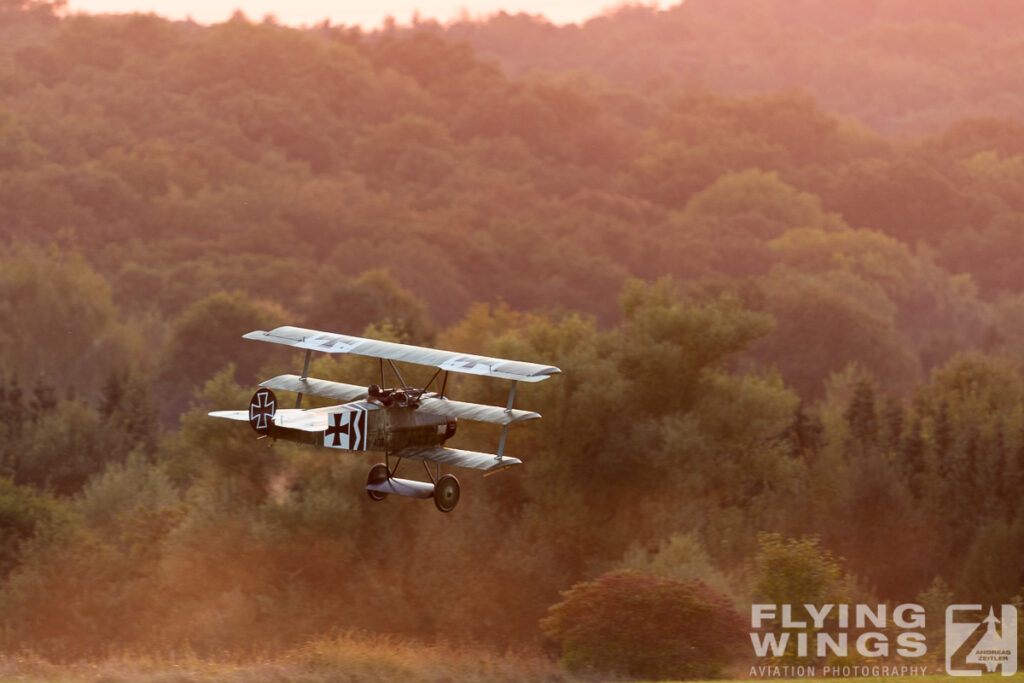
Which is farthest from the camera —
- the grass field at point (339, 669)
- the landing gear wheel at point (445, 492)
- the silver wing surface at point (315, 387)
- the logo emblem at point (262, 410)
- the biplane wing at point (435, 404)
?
the grass field at point (339, 669)

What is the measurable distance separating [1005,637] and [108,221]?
95.9 metres

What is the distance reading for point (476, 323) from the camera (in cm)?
8281

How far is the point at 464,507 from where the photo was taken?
52.8m

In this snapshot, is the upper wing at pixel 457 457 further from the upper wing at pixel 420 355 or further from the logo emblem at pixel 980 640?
the logo emblem at pixel 980 640

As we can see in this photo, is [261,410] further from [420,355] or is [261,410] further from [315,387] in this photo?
[420,355]

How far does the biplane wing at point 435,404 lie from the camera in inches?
869

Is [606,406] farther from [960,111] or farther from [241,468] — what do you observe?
[960,111]

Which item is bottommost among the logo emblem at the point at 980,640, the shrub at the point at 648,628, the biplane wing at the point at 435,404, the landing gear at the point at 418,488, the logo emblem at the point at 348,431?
the logo emblem at the point at 980,640

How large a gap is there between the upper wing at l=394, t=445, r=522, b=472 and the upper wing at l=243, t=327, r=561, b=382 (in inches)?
54.7

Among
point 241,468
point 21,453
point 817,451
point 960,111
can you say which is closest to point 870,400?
point 817,451

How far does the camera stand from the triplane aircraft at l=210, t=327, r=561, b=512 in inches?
893

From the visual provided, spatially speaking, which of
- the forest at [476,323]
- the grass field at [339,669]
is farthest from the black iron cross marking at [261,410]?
the forest at [476,323]

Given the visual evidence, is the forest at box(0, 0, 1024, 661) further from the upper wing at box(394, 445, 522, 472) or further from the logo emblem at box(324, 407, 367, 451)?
the logo emblem at box(324, 407, 367, 451)

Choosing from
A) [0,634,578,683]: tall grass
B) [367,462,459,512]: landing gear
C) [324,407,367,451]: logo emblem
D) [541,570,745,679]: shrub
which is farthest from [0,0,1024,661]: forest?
[324,407,367,451]: logo emblem
